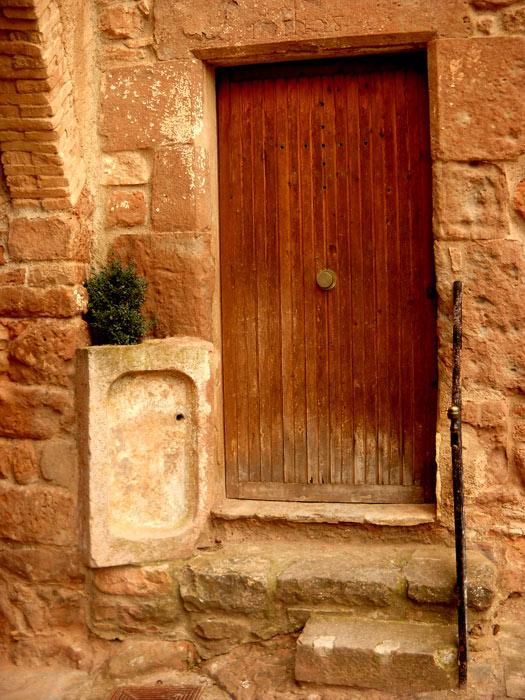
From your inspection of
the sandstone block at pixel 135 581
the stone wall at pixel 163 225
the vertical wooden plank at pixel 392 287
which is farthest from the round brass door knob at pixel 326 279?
the sandstone block at pixel 135 581

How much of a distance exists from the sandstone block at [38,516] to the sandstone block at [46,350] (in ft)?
1.77

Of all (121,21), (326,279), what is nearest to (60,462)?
(326,279)

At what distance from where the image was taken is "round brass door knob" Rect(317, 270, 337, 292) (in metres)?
3.97

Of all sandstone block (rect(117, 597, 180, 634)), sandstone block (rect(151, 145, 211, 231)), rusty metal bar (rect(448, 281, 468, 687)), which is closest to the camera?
rusty metal bar (rect(448, 281, 468, 687))

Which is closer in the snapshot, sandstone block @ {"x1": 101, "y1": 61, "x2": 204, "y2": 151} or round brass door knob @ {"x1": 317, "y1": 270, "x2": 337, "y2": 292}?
sandstone block @ {"x1": 101, "y1": 61, "x2": 204, "y2": 151}

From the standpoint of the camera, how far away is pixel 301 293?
4031 mm

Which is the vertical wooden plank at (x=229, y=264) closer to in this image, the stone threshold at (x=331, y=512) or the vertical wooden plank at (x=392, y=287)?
the stone threshold at (x=331, y=512)

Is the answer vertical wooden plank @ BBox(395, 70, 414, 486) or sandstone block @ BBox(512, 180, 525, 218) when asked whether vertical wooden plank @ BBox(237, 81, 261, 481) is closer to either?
vertical wooden plank @ BBox(395, 70, 414, 486)

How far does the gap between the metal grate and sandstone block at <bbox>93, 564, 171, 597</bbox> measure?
41 centimetres

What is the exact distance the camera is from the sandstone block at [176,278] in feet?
12.7

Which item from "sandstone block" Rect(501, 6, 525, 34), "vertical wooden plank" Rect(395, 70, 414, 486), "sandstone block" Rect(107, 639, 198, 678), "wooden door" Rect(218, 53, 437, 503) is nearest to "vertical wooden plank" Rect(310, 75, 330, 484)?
"wooden door" Rect(218, 53, 437, 503)

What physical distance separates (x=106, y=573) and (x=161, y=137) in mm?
2103

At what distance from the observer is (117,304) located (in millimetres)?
3805

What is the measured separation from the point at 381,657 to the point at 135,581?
3.93 ft
